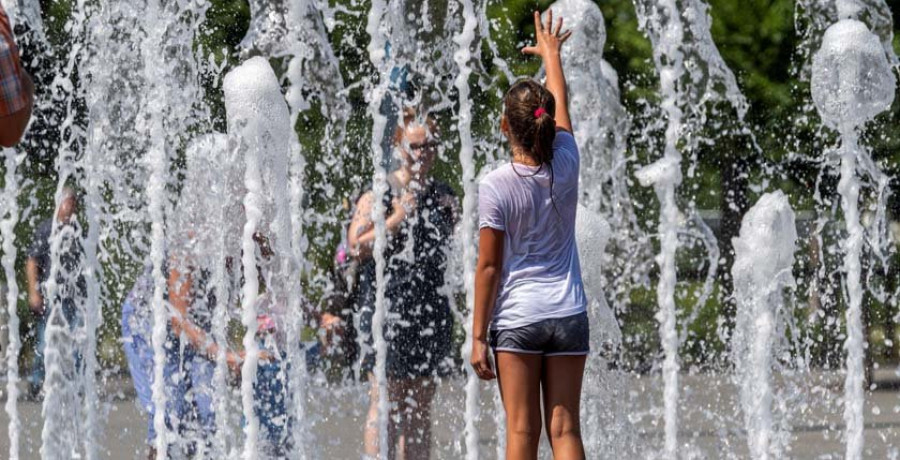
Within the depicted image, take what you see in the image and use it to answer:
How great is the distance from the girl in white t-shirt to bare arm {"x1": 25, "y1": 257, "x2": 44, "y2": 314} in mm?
5140

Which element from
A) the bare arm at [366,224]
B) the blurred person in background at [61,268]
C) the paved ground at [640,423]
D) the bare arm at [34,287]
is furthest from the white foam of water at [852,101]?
the bare arm at [34,287]

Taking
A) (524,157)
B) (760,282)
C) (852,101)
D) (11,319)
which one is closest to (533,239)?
(524,157)

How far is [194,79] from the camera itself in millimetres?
7129

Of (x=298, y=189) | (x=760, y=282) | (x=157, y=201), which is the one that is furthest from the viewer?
(x=298, y=189)

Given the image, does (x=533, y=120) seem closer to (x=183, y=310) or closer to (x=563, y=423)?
(x=563, y=423)

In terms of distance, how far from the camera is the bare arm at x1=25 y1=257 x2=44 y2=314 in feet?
28.5

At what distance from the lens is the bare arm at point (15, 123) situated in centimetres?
315

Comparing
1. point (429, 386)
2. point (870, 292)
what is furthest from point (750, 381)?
point (870, 292)

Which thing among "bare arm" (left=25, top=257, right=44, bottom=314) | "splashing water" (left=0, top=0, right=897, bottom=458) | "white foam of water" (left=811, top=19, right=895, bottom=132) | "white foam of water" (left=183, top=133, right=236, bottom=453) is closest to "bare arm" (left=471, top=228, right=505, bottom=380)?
"splashing water" (left=0, top=0, right=897, bottom=458)

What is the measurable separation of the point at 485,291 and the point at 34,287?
210 inches

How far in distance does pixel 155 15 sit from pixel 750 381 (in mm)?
3177

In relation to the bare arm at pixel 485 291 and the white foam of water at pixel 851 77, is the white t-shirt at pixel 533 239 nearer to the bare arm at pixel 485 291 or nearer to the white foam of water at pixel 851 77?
the bare arm at pixel 485 291

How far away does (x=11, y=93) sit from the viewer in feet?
10.3

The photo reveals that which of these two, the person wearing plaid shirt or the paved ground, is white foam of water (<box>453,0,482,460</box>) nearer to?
the paved ground
